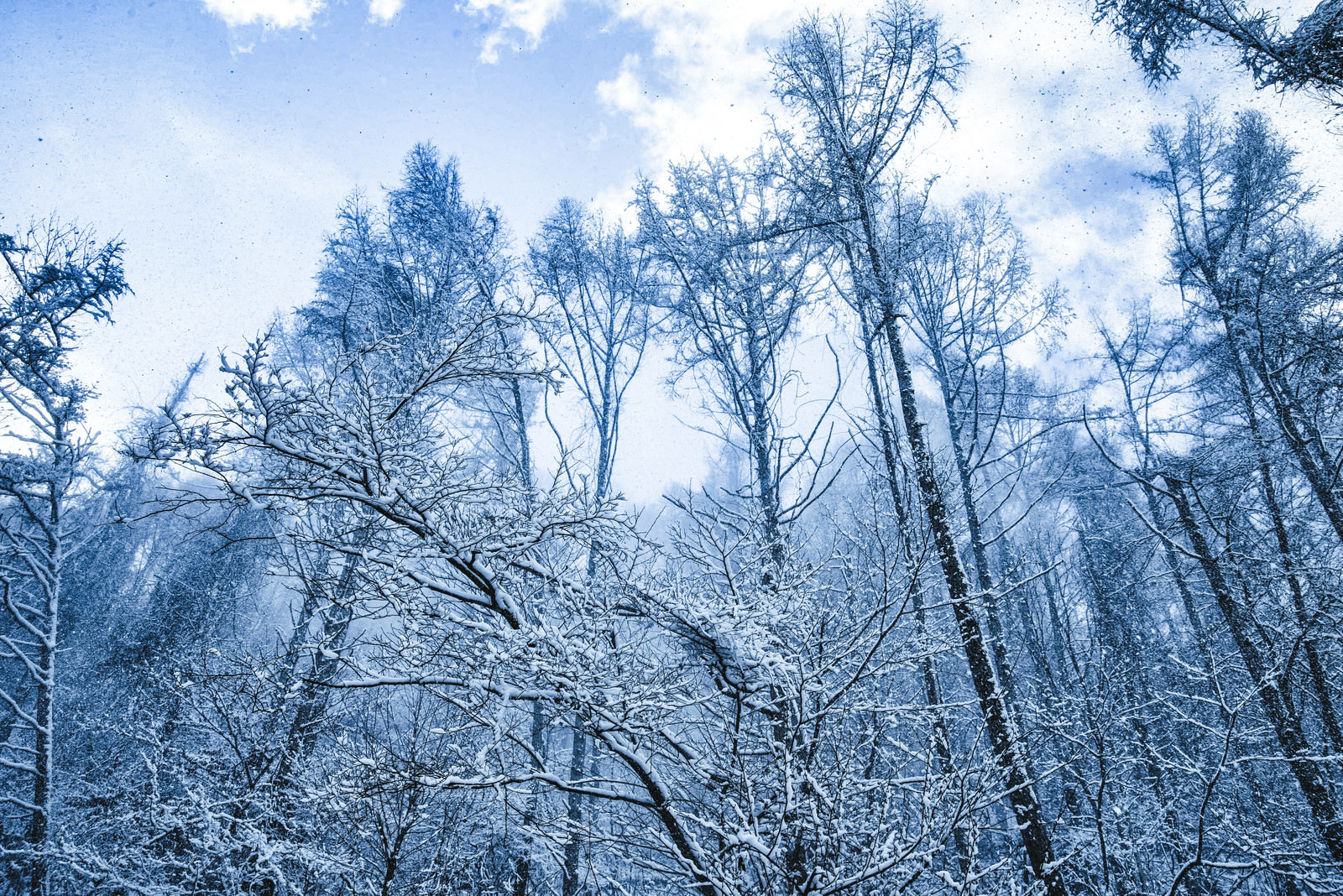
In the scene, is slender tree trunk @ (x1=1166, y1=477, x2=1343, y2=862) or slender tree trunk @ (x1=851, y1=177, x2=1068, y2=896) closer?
slender tree trunk @ (x1=1166, y1=477, x2=1343, y2=862)

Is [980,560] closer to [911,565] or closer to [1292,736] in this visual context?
[1292,736]

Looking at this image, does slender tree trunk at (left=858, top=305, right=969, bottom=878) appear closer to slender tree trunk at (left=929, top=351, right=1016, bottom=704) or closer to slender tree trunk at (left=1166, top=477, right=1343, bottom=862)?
slender tree trunk at (left=929, top=351, right=1016, bottom=704)

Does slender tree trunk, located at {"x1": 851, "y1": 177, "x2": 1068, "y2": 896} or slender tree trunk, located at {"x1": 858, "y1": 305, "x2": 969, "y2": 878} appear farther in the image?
slender tree trunk, located at {"x1": 851, "y1": 177, "x2": 1068, "y2": 896}

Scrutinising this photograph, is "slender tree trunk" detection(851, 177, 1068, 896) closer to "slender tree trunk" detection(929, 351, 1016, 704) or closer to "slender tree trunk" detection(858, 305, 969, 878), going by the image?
"slender tree trunk" detection(858, 305, 969, 878)

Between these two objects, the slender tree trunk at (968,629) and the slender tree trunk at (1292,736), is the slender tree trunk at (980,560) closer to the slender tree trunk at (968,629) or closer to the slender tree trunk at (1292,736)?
the slender tree trunk at (968,629)

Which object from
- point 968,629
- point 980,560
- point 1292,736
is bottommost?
point 1292,736

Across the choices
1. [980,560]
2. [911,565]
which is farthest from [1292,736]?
[911,565]

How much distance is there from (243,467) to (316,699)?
18.8ft

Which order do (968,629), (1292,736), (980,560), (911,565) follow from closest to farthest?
(911,565) < (968,629) < (1292,736) < (980,560)

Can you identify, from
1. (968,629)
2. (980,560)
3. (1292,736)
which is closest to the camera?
(968,629)

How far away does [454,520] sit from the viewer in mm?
3154

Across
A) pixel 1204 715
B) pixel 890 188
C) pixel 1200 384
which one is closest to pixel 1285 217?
pixel 1200 384

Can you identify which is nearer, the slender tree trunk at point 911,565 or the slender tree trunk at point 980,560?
the slender tree trunk at point 911,565

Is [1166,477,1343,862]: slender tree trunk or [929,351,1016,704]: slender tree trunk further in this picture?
[929,351,1016,704]: slender tree trunk
